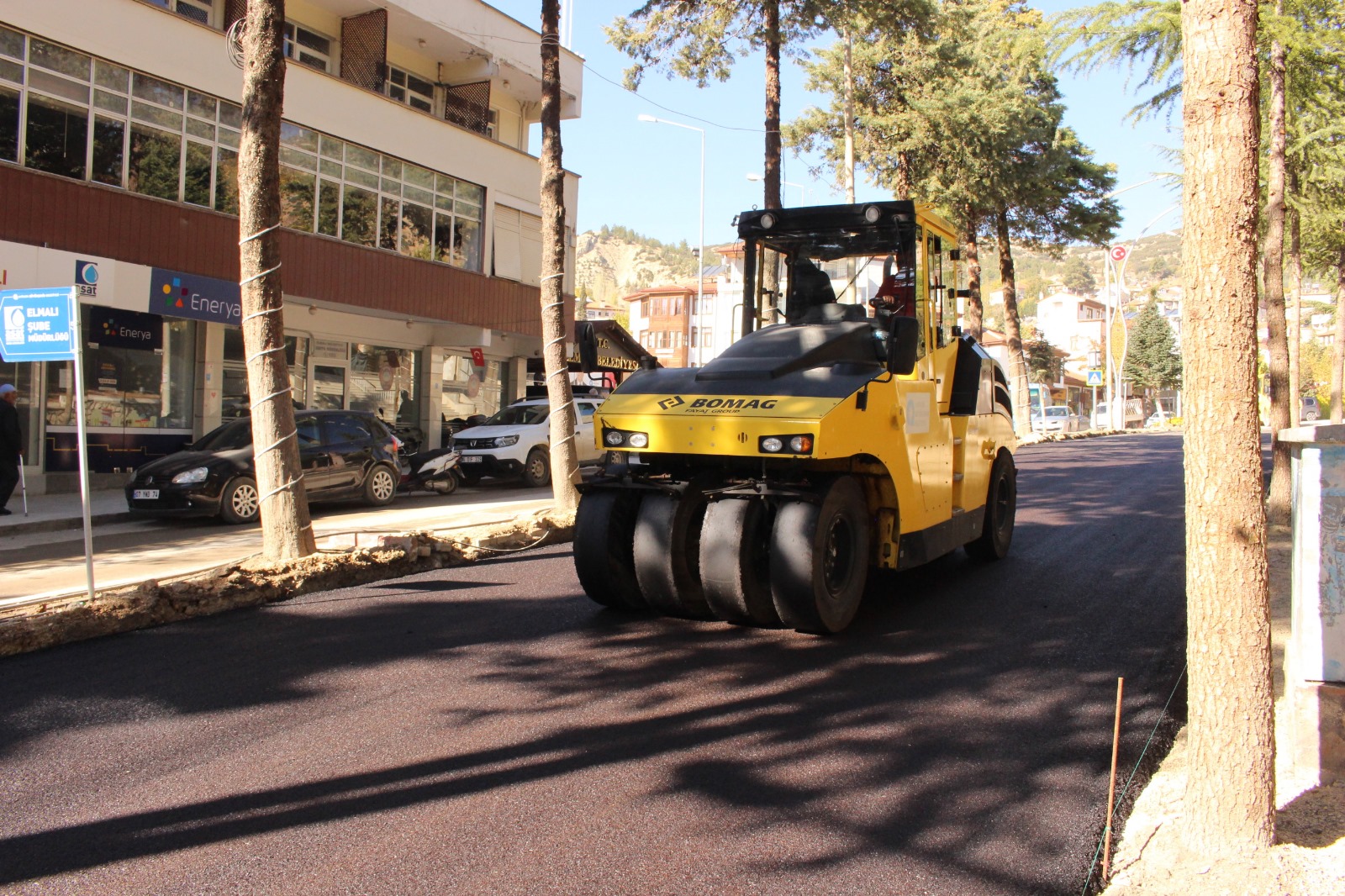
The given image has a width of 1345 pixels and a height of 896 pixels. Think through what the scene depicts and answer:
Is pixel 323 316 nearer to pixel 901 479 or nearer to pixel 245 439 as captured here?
pixel 245 439

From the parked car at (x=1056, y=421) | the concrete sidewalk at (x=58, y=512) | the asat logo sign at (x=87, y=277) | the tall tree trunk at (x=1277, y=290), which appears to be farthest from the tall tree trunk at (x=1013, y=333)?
the concrete sidewalk at (x=58, y=512)

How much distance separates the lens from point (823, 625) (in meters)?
6.54

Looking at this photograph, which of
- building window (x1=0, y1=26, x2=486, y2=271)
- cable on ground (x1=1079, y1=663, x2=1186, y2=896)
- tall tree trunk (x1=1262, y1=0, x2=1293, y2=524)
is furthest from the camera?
building window (x1=0, y1=26, x2=486, y2=271)

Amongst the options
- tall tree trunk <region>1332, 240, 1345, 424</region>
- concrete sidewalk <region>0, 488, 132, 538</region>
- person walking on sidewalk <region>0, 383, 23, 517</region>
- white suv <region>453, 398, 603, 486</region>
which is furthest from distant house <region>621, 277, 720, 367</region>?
person walking on sidewalk <region>0, 383, 23, 517</region>

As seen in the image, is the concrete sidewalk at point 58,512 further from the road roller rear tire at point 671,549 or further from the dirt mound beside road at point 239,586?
the road roller rear tire at point 671,549

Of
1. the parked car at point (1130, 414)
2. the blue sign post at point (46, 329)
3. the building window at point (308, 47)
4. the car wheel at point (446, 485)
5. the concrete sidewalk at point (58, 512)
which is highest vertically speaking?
the building window at point (308, 47)

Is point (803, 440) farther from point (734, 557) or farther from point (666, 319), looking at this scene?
point (666, 319)

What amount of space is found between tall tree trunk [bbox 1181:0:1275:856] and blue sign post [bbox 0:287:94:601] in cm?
721

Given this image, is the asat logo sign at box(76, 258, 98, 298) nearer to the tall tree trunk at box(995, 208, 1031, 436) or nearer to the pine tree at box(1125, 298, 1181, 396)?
the tall tree trunk at box(995, 208, 1031, 436)

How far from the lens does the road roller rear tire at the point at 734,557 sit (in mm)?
6438

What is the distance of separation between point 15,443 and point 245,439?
2.94 meters

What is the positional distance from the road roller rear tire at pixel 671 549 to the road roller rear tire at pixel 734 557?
0.83ft

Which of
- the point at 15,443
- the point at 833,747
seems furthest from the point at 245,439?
the point at 833,747

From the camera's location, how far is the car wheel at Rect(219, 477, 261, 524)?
13.8 metres
